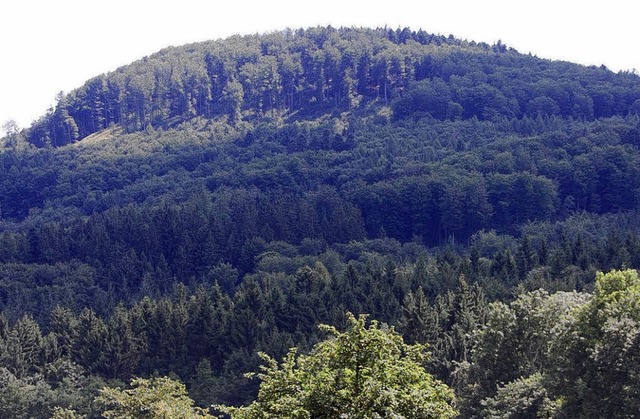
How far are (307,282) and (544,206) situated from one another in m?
57.9

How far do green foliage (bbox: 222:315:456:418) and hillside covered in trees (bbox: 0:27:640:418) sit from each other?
49 centimetres

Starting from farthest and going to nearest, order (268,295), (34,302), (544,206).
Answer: (544,206) → (34,302) → (268,295)

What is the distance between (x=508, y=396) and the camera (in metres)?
42.7

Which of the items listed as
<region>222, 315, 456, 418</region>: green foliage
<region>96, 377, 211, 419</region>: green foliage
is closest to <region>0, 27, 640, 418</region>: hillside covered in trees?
<region>222, 315, 456, 418</region>: green foliage

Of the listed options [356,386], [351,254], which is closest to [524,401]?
[356,386]

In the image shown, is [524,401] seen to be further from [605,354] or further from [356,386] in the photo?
[356,386]

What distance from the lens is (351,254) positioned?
12775cm

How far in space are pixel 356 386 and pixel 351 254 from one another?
344ft

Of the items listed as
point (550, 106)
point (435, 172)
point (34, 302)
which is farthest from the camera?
point (550, 106)

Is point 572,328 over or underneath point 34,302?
over

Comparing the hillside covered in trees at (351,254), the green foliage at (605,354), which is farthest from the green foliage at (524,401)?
the green foliage at (605,354)

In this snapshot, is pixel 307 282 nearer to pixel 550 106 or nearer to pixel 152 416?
pixel 152 416

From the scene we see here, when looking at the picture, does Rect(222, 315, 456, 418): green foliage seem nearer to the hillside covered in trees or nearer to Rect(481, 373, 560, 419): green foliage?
the hillside covered in trees

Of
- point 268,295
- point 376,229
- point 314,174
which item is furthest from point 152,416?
point 314,174
